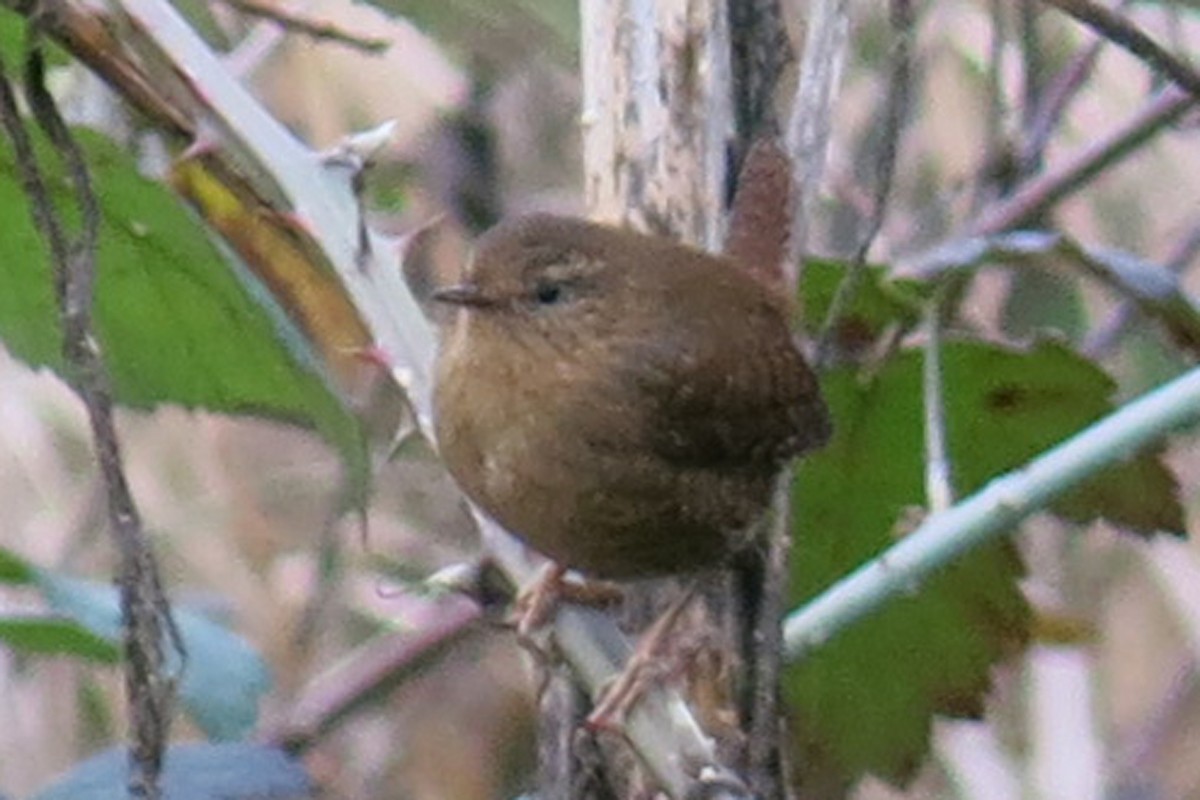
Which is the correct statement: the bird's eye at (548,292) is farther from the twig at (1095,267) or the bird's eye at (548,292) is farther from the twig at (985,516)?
the twig at (985,516)

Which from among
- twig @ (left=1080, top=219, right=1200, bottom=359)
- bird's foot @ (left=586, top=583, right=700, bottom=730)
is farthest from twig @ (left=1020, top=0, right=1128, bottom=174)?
bird's foot @ (left=586, top=583, right=700, bottom=730)

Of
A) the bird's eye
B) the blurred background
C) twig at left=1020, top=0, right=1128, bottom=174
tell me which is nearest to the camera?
the bird's eye

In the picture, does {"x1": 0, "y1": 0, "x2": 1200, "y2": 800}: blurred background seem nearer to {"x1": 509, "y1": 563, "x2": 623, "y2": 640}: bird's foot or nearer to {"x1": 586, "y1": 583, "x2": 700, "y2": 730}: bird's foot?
{"x1": 509, "y1": 563, "x2": 623, "y2": 640}: bird's foot

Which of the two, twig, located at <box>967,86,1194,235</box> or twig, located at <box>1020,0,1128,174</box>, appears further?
twig, located at <box>1020,0,1128,174</box>

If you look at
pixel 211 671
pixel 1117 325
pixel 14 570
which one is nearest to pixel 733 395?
pixel 211 671

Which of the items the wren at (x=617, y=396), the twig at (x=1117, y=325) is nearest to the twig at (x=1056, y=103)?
the twig at (x=1117, y=325)

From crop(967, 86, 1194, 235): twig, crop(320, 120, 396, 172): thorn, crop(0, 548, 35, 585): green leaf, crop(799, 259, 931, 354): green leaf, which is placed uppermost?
crop(320, 120, 396, 172): thorn

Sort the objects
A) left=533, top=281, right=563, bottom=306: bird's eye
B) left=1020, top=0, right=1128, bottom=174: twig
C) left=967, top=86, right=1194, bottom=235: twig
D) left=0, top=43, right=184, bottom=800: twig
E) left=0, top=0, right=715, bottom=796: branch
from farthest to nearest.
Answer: left=1020, top=0, right=1128, bottom=174: twig
left=967, top=86, right=1194, bottom=235: twig
left=533, top=281, right=563, bottom=306: bird's eye
left=0, top=0, right=715, bottom=796: branch
left=0, top=43, right=184, bottom=800: twig

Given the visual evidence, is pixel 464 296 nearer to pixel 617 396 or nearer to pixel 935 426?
pixel 617 396
